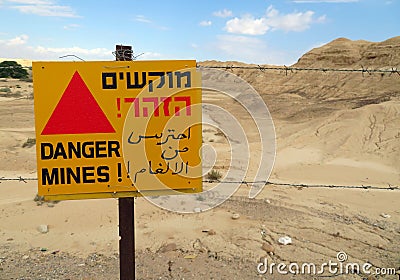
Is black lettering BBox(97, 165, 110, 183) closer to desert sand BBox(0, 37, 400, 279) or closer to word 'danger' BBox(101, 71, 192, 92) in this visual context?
word 'danger' BBox(101, 71, 192, 92)

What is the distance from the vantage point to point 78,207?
20.3 ft

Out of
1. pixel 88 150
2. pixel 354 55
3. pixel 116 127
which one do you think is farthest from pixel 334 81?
pixel 88 150

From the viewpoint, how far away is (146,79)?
8.18ft

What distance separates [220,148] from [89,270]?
8.32m

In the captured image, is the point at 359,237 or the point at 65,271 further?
the point at 359,237

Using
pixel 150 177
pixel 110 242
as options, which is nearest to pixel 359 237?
pixel 110 242

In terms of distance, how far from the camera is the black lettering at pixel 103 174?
2508 mm

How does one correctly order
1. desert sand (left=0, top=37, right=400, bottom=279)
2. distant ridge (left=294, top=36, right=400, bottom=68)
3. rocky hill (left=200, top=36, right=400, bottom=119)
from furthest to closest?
distant ridge (left=294, top=36, right=400, bottom=68) < rocky hill (left=200, top=36, right=400, bottom=119) < desert sand (left=0, top=37, right=400, bottom=279)

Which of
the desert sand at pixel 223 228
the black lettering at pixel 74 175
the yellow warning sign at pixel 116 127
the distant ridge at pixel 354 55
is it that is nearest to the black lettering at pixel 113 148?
the yellow warning sign at pixel 116 127

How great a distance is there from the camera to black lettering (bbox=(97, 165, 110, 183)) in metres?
2.51

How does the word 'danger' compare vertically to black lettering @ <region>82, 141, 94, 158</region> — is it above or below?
above

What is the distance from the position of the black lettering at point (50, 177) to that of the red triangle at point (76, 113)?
0.26 metres

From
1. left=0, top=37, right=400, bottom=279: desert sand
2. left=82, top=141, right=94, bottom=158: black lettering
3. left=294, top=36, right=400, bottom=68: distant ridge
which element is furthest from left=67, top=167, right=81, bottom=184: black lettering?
left=294, top=36, right=400, bottom=68: distant ridge

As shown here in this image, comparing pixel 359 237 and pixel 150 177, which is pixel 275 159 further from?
pixel 150 177
